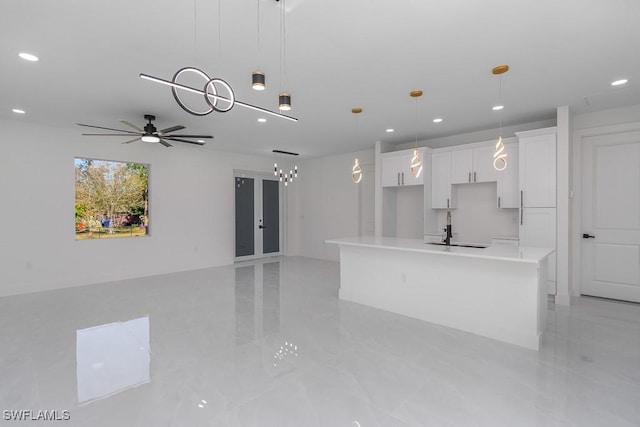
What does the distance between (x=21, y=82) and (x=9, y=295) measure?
3457 mm

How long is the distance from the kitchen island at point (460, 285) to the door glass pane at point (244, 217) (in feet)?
14.1

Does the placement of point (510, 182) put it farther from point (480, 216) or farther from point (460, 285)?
point (460, 285)

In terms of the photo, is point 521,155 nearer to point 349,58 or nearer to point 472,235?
point 472,235

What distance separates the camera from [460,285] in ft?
11.5

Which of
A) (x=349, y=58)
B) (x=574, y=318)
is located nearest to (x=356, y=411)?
(x=349, y=58)

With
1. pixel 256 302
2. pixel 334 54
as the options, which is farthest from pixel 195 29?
pixel 256 302

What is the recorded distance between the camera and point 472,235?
5785mm

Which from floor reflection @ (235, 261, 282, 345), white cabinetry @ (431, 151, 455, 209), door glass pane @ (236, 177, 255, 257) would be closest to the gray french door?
door glass pane @ (236, 177, 255, 257)

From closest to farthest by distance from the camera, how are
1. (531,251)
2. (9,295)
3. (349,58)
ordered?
(349,58)
(531,251)
(9,295)

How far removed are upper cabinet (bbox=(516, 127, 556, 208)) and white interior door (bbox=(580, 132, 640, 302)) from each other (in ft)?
2.25

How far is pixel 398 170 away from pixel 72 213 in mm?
6051

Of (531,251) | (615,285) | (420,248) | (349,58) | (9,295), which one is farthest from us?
(9,295)

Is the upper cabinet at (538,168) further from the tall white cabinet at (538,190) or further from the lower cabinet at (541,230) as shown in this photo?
the lower cabinet at (541,230)

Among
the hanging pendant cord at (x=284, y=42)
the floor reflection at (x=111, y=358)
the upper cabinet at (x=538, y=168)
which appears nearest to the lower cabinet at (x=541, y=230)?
the upper cabinet at (x=538, y=168)
